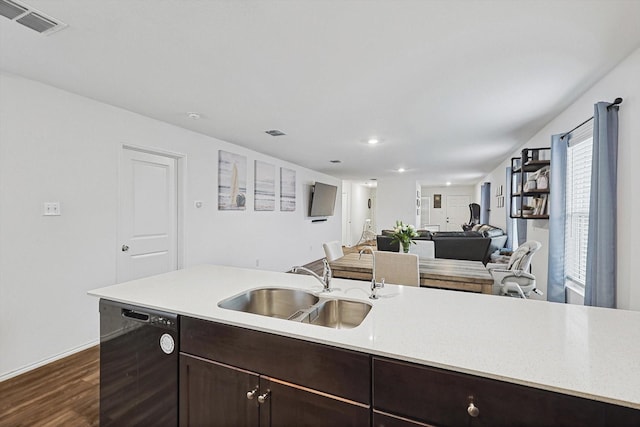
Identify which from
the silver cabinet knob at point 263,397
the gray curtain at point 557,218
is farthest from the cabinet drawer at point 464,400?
the gray curtain at point 557,218

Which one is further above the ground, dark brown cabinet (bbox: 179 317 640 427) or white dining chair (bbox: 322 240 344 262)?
white dining chair (bbox: 322 240 344 262)

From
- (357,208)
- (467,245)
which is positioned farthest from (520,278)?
(357,208)

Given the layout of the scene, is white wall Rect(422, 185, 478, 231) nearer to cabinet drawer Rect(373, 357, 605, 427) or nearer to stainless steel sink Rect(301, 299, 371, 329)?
stainless steel sink Rect(301, 299, 371, 329)

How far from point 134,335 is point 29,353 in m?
1.66

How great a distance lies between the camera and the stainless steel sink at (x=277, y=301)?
5.76ft

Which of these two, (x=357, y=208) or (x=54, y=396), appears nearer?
(x=54, y=396)

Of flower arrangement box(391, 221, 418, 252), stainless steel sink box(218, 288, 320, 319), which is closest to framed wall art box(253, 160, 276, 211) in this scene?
flower arrangement box(391, 221, 418, 252)

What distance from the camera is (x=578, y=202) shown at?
2.77 metres

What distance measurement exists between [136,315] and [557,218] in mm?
3541

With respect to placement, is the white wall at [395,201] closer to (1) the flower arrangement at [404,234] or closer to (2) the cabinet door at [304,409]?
(1) the flower arrangement at [404,234]

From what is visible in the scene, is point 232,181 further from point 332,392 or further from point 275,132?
point 332,392

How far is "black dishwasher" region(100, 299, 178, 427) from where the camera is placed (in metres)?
1.45

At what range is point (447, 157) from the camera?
5469 millimetres

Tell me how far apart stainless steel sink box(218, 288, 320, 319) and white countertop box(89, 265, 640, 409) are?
73mm
